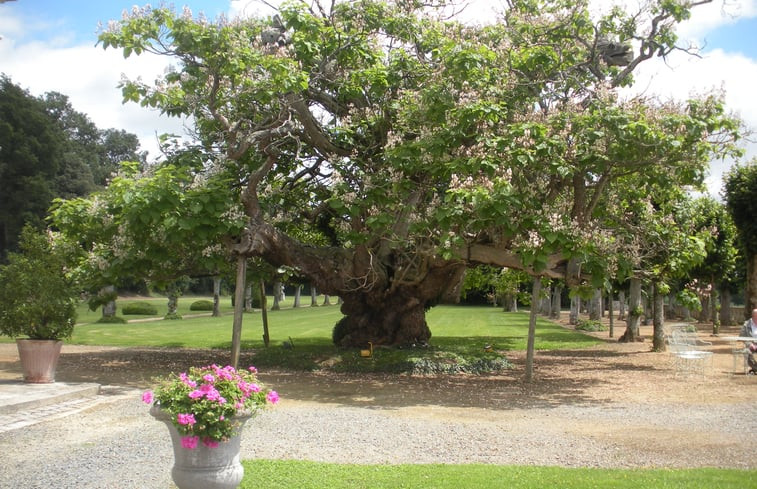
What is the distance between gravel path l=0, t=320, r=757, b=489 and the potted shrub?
1267mm

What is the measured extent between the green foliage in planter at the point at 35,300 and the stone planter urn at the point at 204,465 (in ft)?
24.8

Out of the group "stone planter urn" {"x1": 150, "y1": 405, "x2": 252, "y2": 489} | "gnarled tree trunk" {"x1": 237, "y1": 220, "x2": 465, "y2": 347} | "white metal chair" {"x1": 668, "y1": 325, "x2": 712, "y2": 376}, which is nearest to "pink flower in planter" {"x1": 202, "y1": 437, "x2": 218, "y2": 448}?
"stone planter urn" {"x1": 150, "y1": 405, "x2": 252, "y2": 489}

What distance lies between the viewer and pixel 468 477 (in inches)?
238

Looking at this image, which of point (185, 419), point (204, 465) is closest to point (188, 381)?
point (185, 419)

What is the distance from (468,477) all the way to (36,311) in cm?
863

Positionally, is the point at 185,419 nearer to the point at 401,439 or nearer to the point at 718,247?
the point at 401,439

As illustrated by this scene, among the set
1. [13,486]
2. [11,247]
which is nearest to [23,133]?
[11,247]

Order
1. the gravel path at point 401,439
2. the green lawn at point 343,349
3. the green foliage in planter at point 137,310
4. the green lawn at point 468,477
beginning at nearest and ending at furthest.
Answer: the green lawn at point 468,477 < the gravel path at point 401,439 < the green lawn at point 343,349 < the green foliage in planter at point 137,310

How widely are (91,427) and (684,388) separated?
34.1ft

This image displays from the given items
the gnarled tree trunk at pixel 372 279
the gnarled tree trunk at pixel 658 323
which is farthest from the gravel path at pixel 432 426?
the gnarled tree trunk at pixel 658 323

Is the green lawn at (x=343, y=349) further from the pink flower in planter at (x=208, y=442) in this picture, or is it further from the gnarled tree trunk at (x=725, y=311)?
the gnarled tree trunk at (x=725, y=311)

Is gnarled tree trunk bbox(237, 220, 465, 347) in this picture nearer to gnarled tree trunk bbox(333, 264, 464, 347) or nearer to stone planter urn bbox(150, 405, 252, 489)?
gnarled tree trunk bbox(333, 264, 464, 347)

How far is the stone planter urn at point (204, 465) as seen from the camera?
193 inches

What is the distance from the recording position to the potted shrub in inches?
442
